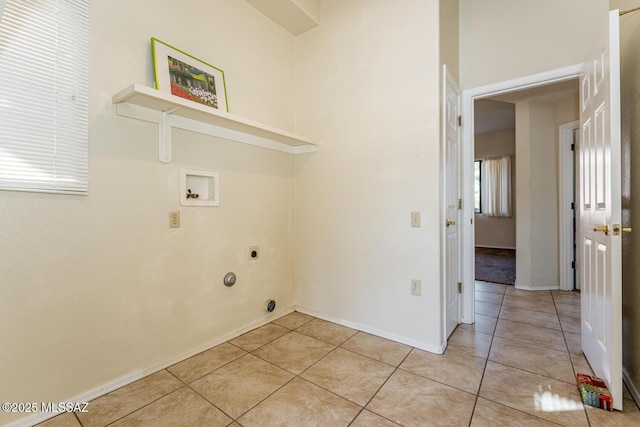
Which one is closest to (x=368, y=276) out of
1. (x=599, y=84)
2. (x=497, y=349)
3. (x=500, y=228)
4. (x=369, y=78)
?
(x=497, y=349)

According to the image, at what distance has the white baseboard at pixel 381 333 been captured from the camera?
2205mm

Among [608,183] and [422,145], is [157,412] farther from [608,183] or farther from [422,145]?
[608,183]

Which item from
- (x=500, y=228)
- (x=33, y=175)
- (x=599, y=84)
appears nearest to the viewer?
(x=33, y=175)

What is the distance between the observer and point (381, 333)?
248 cm

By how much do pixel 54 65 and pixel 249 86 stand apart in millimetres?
1363

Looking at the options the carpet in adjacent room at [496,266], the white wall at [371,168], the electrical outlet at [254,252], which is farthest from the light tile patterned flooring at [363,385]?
the carpet in adjacent room at [496,266]

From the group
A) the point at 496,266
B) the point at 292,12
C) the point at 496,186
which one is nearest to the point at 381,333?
the point at 292,12

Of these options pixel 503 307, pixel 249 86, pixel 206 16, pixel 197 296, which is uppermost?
pixel 206 16

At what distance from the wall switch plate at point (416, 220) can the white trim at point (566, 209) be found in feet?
9.59

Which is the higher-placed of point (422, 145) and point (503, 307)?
point (422, 145)

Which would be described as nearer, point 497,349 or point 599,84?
point 599,84

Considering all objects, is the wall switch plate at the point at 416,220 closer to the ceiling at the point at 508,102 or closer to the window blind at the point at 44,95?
the ceiling at the point at 508,102

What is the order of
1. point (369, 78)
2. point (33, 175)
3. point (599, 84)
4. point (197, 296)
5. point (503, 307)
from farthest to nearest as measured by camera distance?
point (503, 307) → point (369, 78) → point (197, 296) → point (599, 84) → point (33, 175)

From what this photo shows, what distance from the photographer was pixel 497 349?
223cm
